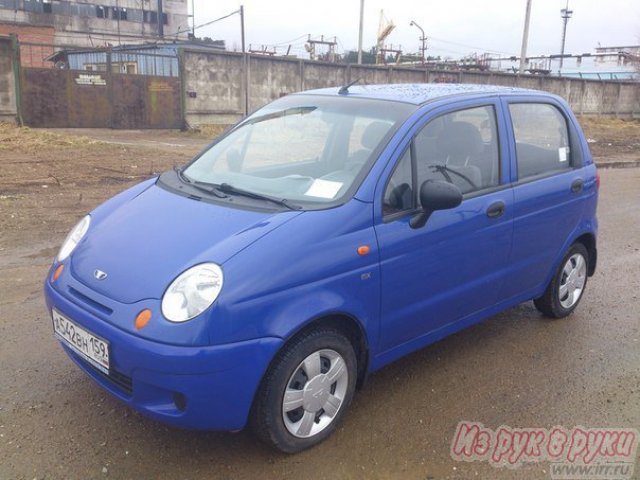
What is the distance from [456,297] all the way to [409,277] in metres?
0.52

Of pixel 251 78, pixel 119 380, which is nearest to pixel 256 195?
pixel 119 380

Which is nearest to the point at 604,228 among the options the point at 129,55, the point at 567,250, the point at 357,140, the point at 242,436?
the point at 567,250

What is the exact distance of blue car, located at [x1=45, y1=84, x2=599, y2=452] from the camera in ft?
8.48

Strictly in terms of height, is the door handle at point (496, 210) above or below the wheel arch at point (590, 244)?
above

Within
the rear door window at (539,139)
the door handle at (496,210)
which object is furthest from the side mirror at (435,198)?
the rear door window at (539,139)

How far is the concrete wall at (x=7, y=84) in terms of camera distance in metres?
15.8

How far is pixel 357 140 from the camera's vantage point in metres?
3.49

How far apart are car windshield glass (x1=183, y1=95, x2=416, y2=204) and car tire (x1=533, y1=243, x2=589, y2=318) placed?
2.05 metres

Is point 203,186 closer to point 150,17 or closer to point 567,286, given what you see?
point 567,286

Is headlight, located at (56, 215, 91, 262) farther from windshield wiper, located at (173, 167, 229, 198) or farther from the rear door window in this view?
the rear door window

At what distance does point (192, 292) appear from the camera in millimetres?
2574

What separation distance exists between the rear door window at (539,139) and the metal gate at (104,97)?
15.9 m

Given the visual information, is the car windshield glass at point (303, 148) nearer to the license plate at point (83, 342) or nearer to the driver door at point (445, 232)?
the driver door at point (445, 232)

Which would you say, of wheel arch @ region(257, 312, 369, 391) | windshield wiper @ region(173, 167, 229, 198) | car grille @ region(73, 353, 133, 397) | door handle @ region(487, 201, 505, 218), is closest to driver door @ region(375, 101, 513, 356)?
door handle @ region(487, 201, 505, 218)
